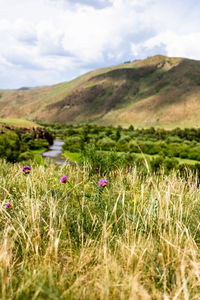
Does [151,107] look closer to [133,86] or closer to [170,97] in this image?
[170,97]

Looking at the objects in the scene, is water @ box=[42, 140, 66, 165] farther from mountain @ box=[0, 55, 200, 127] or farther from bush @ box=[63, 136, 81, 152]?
mountain @ box=[0, 55, 200, 127]

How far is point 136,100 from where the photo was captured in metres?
152

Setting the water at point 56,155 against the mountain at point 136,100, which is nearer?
the water at point 56,155

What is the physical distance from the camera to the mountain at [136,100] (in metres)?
115

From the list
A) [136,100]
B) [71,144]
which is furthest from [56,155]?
[136,100]

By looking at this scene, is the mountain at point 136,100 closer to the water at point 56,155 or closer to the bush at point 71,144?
the bush at point 71,144

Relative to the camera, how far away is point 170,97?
417ft

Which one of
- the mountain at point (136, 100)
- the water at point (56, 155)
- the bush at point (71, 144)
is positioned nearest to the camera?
the water at point (56, 155)

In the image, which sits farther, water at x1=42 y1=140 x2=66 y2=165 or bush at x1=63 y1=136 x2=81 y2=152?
bush at x1=63 y1=136 x2=81 y2=152

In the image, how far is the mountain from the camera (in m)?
115

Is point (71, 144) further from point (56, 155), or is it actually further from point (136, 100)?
point (136, 100)

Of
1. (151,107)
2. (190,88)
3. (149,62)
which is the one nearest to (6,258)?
(151,107)

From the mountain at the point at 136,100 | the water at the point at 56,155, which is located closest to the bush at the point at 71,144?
the water at the point at 56,155

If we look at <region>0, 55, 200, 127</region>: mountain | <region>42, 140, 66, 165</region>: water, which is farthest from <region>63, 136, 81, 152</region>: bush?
<region>0, 55, 200, 127</region>: mountain
